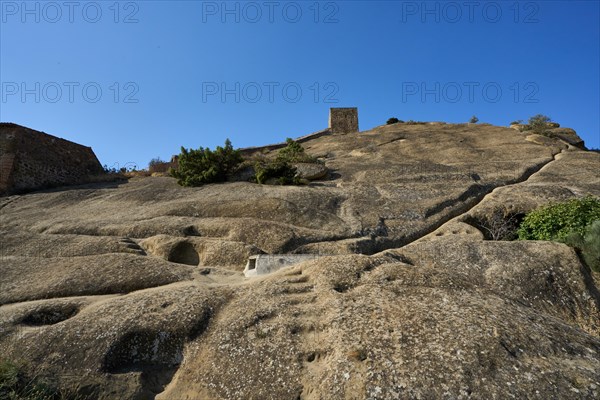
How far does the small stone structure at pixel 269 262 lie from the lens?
9.76 m

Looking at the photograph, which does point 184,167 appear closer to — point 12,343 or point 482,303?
point 12,343

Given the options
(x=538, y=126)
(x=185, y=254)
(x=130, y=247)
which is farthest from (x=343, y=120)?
(x=130, y=247)

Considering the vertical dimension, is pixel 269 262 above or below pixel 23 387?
above

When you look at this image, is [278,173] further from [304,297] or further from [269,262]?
[304,297]

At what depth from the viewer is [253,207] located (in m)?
13.5

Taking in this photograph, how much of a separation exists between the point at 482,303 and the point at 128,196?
13.4m

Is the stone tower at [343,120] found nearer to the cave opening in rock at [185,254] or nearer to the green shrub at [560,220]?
the green shrub at [560,220]

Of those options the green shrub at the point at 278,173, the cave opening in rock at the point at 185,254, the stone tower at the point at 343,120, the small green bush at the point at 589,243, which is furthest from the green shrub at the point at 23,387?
the stone tower at the point at 343,120

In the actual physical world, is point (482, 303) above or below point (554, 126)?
below

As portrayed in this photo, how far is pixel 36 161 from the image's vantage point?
2070 centimetres

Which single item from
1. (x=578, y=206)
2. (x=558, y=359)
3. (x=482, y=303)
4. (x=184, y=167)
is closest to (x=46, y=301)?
(x=482, y=303)

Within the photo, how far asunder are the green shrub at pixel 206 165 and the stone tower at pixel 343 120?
2040 cm

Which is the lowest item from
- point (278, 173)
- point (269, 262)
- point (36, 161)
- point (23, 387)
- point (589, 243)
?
point (23, 387)

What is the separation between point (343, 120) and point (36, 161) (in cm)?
2518
